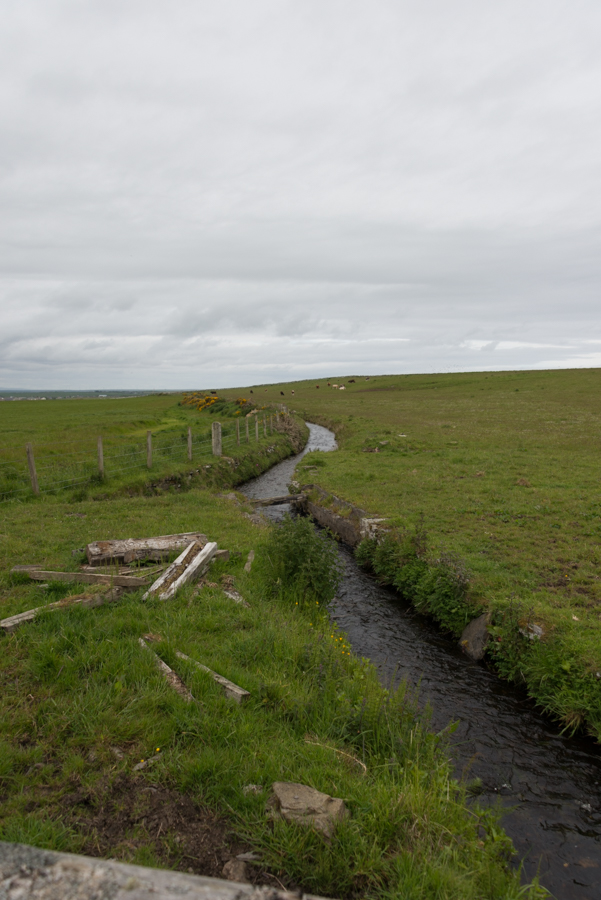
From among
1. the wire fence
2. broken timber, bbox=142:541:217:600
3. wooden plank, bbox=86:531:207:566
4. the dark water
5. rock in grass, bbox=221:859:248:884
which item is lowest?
the dark water

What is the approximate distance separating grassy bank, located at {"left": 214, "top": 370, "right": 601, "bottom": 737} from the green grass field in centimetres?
248

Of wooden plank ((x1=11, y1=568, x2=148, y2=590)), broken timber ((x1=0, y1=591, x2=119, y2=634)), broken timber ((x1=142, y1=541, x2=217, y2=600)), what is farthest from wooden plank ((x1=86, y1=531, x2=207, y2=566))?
broken timber ((x1=0, y1=591, x2=119, y2=634))

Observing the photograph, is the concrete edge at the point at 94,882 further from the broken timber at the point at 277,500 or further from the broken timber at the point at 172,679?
the broken timber at the point at 277,500

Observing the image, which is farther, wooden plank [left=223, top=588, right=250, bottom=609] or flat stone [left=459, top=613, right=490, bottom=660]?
flat stone [left=459, top=613, right=490, bottom=660]

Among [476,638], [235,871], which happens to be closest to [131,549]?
[235,871]

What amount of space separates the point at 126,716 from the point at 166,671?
793 millimetres

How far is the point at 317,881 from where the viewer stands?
356 centimetres

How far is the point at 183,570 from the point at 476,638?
5.46 m

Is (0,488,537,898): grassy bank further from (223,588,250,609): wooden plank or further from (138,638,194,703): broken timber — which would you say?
(223,588,250,609): wooden plank

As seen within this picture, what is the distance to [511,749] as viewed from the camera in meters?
6.35

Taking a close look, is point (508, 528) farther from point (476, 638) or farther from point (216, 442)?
point (216, 442)

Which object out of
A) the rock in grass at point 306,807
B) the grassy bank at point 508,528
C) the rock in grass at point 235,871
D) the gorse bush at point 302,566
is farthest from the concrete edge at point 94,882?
the gorse bush at point 302,566

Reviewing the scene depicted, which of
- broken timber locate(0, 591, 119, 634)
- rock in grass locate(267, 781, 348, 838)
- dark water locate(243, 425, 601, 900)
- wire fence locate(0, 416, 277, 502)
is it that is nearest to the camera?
rock in grass locate(267, 781, 348, 838)

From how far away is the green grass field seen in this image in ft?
12.2
